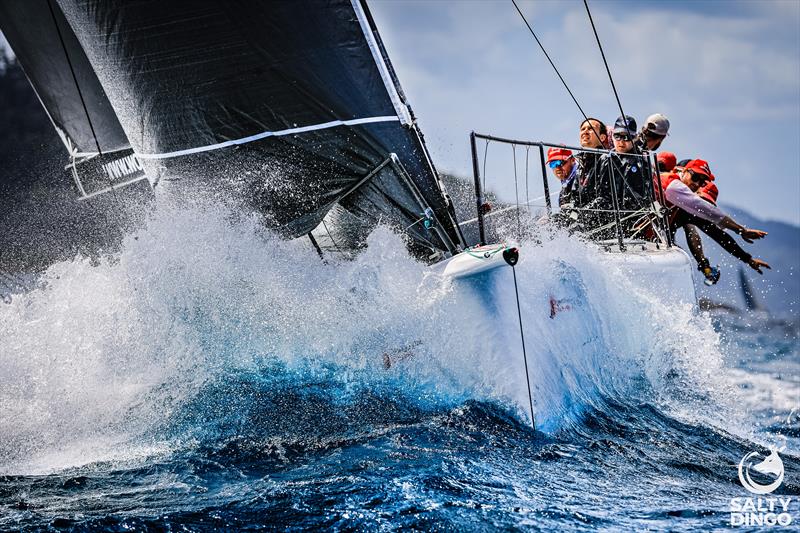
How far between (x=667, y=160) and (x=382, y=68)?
328 cm

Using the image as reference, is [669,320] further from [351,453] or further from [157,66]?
[157,66]

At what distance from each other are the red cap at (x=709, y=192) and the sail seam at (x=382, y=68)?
3004 millimetres

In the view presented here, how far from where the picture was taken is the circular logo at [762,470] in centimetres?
286

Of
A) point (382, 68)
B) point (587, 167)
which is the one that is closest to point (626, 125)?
point (587, 167)

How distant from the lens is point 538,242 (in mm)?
3998

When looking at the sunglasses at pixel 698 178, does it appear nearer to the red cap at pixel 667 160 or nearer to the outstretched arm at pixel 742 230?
the red cap at pixel 667 160

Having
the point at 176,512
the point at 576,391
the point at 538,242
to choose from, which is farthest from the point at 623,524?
the point at 538,242

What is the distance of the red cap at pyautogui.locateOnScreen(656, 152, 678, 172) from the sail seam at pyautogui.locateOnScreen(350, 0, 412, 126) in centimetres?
309

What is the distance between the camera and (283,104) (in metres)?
4.41

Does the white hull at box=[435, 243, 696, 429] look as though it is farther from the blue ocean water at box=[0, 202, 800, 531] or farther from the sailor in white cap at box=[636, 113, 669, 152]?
the sailor in white cap at box=[636, 113, 669, 152]

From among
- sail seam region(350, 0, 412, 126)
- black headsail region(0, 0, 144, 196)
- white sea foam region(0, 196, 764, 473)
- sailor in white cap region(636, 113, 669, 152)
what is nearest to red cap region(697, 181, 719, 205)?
sailor in white cap region(636, 113, 669, 152)

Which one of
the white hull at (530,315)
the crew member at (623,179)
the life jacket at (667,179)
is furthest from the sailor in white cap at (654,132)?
the white hull at (530,315)

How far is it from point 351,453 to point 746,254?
167 inches

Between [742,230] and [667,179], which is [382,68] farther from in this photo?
[742,230]
